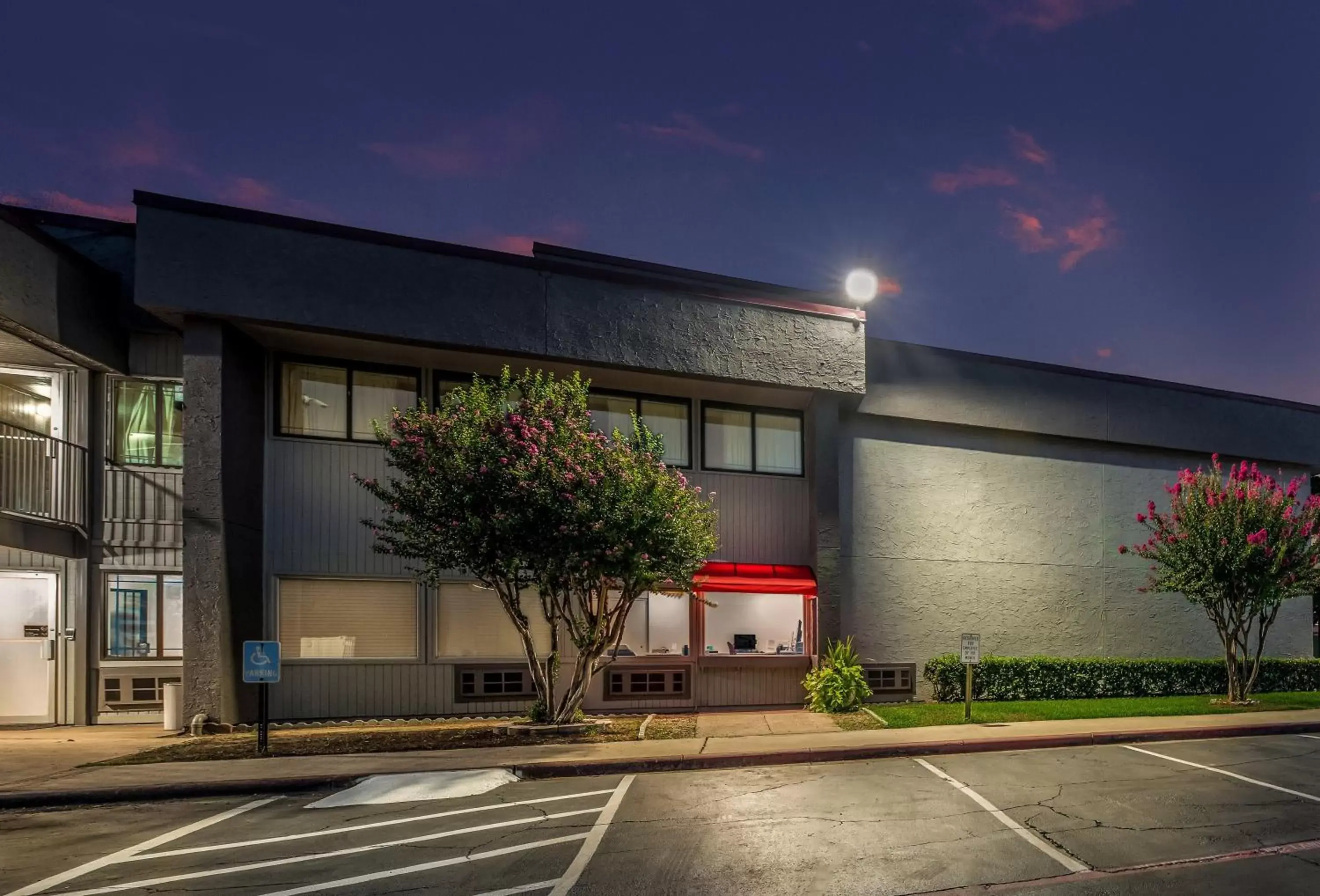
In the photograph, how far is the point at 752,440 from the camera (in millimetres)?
19953

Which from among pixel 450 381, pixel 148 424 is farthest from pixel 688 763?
pixel 148 424

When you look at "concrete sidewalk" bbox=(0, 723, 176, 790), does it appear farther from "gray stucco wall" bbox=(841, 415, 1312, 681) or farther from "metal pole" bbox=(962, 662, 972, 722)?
"gray stucco wall" bbox=(841, 415, 1312, 681)

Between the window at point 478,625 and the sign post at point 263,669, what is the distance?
4759 millimetres

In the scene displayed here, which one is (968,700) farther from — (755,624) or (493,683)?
(493,683)

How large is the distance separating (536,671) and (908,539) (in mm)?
9627

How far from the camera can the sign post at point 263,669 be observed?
12508mm

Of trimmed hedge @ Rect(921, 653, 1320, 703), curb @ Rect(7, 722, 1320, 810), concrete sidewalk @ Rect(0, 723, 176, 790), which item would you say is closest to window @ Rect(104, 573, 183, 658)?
concrete sidewalk @ Rect(0, 723, 176, 790)

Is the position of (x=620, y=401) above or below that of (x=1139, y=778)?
above

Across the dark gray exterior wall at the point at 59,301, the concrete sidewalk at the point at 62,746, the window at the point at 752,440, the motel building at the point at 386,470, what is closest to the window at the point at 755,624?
the motel building at the point at 386,470

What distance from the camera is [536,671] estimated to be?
48.8ft

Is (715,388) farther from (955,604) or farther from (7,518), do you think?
(7,518)

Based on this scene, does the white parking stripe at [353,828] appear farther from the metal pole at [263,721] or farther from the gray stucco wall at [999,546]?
the gray stucco wall at [999,546]

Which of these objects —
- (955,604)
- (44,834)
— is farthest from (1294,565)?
(44,834)

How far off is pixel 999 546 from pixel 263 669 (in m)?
16.2
